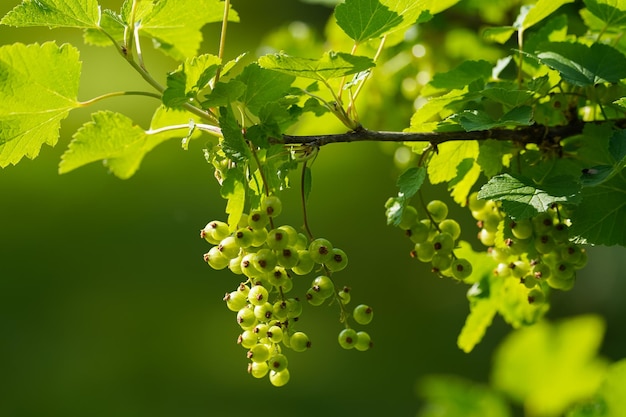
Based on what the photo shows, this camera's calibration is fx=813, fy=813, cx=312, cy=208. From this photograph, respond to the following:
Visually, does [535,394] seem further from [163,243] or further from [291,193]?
[163,243]

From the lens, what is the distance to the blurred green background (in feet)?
11.0

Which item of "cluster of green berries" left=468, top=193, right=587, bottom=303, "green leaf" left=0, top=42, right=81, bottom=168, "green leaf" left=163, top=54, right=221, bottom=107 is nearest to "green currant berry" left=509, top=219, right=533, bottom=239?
"cluster of green berries" left=468, top=193, right=587, bottom=303

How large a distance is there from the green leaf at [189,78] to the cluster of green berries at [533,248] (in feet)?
1.07

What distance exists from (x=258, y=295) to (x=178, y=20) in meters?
0.32

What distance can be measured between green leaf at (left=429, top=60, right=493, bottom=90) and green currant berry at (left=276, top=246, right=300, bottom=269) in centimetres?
28

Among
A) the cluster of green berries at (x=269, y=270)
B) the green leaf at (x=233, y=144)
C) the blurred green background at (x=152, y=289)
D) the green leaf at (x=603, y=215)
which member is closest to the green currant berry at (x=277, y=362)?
the cluster of green berries at (x=269, y=270)

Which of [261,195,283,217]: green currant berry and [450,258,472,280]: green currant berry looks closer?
[261,195,283,217]: green currant berry

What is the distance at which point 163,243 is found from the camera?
3.38m

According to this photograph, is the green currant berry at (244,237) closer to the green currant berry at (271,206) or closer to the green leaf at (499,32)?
the green currant berry at (271,206)

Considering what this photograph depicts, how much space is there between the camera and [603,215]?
766mm

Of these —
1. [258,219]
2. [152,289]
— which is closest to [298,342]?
[258,219]

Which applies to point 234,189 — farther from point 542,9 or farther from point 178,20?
point 542,9

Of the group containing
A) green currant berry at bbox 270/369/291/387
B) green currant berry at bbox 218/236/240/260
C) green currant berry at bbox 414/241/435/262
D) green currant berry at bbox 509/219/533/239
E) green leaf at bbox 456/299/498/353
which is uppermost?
green currant berry at bbox 218/236/240/260

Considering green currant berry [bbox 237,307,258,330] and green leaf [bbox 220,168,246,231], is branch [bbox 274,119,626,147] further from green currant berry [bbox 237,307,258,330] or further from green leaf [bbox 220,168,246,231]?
green currant berry [bbox 237,307,258,330]
